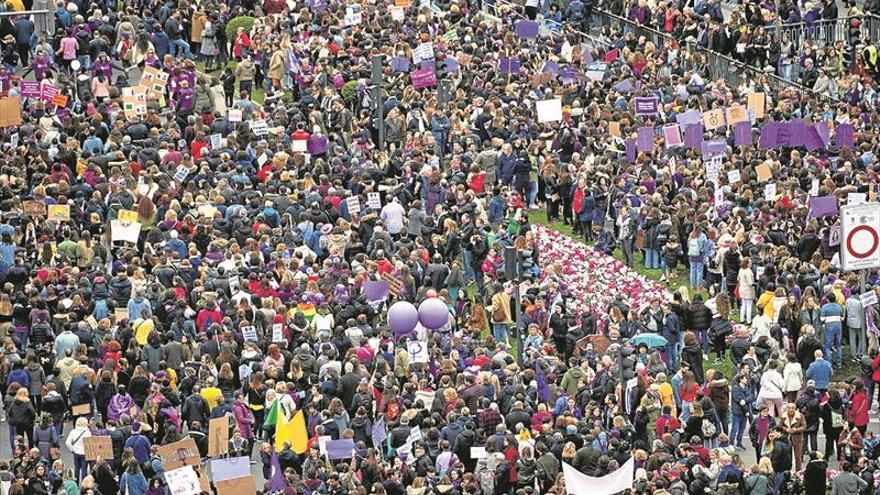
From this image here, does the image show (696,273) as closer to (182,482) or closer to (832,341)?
(832,341)

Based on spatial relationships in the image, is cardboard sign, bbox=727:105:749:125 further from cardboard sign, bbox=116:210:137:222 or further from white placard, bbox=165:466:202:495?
white placard, bbox=165:466:202:495

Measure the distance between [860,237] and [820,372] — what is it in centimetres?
247

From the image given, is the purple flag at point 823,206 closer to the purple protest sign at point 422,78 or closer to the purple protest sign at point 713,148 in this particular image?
the purple protest sign at point 713,148

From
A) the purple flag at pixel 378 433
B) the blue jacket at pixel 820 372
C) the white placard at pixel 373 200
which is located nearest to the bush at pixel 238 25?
the white placard at pixel 373 200

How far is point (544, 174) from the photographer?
51094 mm

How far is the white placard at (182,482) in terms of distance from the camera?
36188 millimetres

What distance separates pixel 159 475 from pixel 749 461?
9.64m

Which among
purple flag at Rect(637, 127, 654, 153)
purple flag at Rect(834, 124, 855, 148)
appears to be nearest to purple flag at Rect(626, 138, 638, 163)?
purple flag at Rect(637, 127, 654, 153)

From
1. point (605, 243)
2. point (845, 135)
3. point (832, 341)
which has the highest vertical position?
point (845, 135)

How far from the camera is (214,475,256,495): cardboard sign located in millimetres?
36562

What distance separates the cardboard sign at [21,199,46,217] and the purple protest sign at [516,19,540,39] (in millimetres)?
16550

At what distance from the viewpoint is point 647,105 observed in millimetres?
52906

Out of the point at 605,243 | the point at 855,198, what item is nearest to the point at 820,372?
the point at 855,198

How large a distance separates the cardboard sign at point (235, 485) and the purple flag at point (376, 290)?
7020 millimetres
